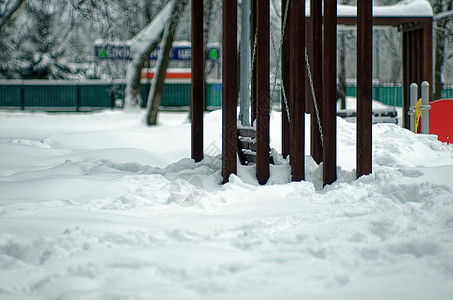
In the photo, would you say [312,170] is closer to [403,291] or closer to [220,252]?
[220,252]

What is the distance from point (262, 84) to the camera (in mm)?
6090

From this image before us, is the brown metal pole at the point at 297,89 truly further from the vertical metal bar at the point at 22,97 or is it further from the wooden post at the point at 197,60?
the vertical metal bar at the point at 22,97

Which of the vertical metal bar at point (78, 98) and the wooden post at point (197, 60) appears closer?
the wooden post at point (197, 60)

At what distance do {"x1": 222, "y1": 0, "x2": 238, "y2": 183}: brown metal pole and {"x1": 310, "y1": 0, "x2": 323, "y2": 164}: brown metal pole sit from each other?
96 centimetres

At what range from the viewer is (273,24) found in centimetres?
1584

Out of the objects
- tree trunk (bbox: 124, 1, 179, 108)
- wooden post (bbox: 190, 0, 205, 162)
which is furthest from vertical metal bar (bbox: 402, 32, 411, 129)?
wooden post (bbox: 190, 0, 205, 162)

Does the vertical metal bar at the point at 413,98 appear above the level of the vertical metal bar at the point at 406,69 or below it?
below

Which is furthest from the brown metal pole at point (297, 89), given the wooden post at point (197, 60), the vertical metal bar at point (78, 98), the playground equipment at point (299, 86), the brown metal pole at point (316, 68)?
the vertical metal bar at point (78, 98)

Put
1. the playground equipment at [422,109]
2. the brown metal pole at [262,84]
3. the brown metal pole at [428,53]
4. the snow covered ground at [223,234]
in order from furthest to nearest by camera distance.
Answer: the brown metal pole at [428,53], the playground equipment at [422,109], the brown metal pole at [262,84], the snow covered ground at [223,234]

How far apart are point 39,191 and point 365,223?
3192 millimetres

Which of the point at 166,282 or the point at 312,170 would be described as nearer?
the point at 166,282

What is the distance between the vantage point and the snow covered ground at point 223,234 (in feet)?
9.96

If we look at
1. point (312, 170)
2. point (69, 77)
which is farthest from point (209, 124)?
point (69, 77)

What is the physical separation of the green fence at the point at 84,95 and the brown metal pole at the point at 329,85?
23140 millimetres
